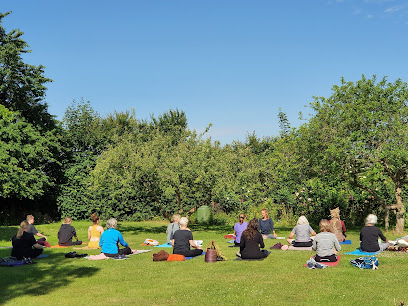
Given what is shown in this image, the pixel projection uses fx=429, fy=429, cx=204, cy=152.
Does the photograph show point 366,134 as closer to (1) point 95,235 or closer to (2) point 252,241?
(2) point 252,241

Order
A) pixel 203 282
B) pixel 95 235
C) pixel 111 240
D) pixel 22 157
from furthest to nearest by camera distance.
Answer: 1. pixel 22 157
2. pixel 95 235
3. pixel 111 240
4. pixel 203 282

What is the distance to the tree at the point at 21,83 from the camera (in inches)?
1178

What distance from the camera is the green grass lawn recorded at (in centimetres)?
768

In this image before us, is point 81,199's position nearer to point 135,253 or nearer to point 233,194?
point 233,194

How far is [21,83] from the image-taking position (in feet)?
102

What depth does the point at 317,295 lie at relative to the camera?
777 cm

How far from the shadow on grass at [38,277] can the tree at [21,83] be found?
2107cm

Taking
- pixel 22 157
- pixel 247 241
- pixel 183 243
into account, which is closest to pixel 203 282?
pixel 247 241

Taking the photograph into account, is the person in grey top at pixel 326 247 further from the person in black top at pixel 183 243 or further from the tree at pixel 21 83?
the tree at pixel 21 83

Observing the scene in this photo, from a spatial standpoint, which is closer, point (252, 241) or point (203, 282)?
point (203, 282)

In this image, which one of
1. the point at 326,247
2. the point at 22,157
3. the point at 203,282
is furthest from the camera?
the point at 22,157

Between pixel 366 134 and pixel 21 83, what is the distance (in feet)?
79.5

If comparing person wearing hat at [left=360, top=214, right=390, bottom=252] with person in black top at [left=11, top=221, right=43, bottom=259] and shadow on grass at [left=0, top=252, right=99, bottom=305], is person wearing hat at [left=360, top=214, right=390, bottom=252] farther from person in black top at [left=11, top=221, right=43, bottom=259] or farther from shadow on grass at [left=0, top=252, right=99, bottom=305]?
person in black top at [left=11, top=221, right=43, bottom=259]

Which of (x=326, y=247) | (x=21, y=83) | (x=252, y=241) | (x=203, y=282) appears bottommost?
(x=203, y=282)
